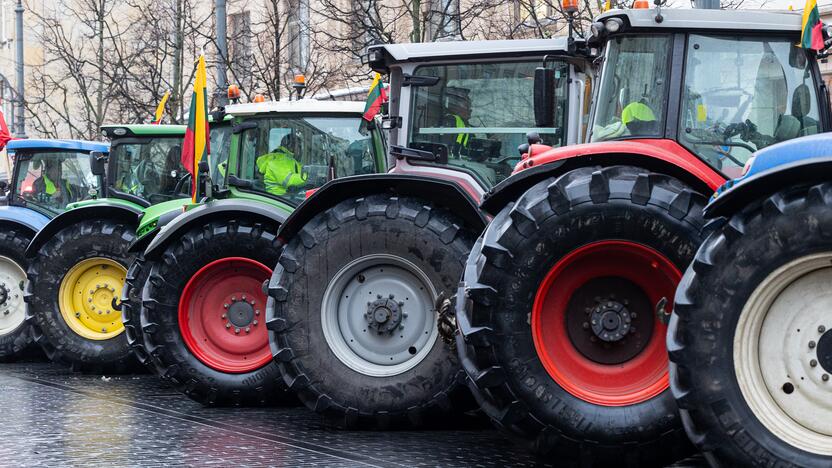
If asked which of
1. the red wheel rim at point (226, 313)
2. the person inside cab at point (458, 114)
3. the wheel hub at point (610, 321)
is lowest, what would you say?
the red wheel rim at point (226, 313)

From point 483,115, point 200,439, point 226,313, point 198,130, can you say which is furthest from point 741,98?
point 198,130

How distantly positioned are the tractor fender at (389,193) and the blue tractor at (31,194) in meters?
7.25

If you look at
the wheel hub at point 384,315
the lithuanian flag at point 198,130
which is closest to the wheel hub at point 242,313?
the lithuanian flag at point 198,130

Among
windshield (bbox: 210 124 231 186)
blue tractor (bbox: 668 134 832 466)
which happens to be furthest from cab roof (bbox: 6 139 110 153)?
blue tractor (bbox: 668 134 832 466)

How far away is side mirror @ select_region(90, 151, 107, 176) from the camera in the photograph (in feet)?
50.7

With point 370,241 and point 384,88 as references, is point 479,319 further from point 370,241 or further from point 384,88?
point 384,88

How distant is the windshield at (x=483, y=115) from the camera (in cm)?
976

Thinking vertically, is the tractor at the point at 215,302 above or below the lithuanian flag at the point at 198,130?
below

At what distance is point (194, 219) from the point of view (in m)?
11.2

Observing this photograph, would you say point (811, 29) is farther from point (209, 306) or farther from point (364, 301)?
point (209, 306)

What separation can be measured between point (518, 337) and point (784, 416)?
5.39 ft

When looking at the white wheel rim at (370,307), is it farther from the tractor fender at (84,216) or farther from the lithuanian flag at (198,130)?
the tractor fender at (84,216)

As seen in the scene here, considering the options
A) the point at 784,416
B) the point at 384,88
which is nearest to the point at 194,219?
the point at 384,88

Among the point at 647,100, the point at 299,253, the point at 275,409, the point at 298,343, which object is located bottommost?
the point at 275,409
